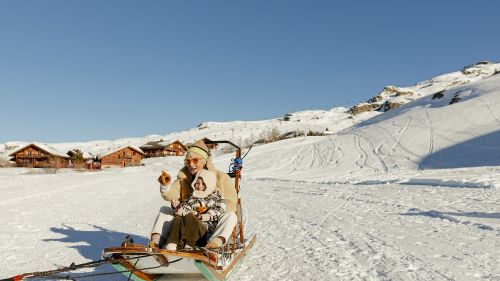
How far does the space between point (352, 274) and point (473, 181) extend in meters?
14.1

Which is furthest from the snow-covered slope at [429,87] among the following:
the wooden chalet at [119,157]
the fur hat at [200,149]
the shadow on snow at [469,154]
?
the fur hat at [200,149]

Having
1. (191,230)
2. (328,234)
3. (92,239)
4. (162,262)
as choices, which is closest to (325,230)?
(328,234)

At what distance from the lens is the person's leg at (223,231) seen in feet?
17.1

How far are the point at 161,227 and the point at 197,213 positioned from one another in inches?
21.3

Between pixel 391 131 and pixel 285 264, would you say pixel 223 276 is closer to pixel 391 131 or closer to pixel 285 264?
pixel 285 264

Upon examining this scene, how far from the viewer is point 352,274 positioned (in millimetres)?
5504

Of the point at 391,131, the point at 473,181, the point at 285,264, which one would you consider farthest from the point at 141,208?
the point at 391,131

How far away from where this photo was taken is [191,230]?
527cm

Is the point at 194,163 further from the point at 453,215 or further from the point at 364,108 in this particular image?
the point at 364,108

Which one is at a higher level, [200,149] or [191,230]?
[200,149]

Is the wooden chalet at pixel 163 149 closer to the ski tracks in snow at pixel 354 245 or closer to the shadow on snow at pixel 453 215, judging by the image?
the ski tracks in snow at pixel 354 245

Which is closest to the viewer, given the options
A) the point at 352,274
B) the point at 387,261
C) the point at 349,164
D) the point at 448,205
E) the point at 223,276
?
the point at 223,276

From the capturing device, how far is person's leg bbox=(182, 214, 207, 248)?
206 inches

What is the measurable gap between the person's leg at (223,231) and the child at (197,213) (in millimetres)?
143
